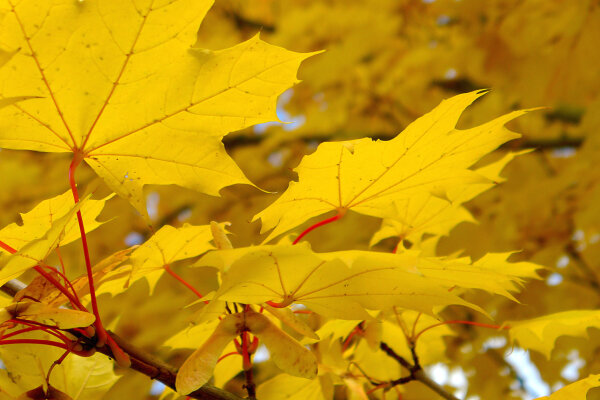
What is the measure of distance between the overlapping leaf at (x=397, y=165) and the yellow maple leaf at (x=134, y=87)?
0.07 m

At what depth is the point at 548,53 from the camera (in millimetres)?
1646

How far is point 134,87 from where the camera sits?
52 centimetres

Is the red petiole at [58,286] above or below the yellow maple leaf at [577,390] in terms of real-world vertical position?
above

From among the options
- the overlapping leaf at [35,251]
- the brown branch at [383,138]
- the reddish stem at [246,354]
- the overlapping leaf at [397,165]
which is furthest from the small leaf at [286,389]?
the brown branch at [383,138]

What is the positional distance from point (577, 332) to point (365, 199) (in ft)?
1.17

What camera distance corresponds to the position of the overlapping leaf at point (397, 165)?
501 millimetres

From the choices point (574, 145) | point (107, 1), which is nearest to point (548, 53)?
point (574, 145)

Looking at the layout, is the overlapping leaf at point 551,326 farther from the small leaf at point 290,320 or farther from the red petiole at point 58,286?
the red petiole at point 58,286

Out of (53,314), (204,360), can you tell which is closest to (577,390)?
(204,360)

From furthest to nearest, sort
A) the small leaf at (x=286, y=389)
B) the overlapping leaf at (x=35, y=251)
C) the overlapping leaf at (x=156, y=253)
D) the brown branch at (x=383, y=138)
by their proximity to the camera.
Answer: the brown branch at (x=383, y=138) → the small leaf at (x=286, y=389) → the overlapping leaf at (x=156, y=253) → the overlapping leaf at (x=35, y=251)

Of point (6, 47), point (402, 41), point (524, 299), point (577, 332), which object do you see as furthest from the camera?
point (402, 41)

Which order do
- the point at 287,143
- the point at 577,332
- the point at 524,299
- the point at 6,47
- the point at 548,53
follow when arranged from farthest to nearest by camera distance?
the point at 287,143 < the point at 524,299 < the point at 548,53 < the point at 577,332 < the point at 6,47

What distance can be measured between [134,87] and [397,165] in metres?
0.25

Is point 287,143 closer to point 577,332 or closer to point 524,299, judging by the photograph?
point 524,299
